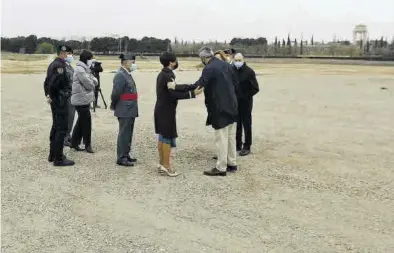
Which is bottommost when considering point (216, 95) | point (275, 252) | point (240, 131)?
point (275, 252)

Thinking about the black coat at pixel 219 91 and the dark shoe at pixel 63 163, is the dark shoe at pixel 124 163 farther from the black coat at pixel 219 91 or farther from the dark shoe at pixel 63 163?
the black coat at pixel 219 91

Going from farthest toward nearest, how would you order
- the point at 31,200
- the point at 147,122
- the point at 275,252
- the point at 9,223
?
the point at 147,122
the point at 31,200
the point at 9,223
the point at 275,252

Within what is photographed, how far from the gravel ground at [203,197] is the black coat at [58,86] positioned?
0.94 metres

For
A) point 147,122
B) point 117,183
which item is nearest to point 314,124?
point 147,122

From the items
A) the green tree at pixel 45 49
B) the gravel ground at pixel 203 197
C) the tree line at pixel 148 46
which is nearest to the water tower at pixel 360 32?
the tree line at pixel 148 46

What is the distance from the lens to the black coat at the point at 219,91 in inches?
273

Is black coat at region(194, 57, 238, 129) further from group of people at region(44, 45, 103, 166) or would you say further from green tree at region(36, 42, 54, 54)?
green tree at region(36, 42, 54, 54)

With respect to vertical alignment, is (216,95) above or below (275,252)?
above

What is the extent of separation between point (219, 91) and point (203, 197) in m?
1.53

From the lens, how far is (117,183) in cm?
686

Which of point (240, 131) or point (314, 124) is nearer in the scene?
point (240, 131)

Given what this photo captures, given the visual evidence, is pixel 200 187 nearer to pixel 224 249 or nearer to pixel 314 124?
pixel 224 249

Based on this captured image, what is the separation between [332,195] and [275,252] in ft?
6.72

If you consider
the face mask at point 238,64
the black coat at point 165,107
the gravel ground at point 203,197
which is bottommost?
the gravel ground at point 203,197
